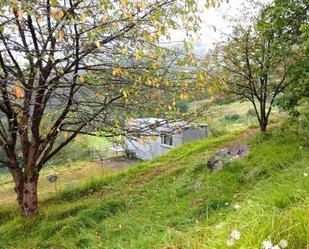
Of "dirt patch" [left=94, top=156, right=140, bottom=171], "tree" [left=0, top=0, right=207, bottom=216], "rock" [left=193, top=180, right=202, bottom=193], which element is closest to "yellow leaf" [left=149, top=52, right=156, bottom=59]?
"tree" [left=0, top=0, right=207, bottom=216]

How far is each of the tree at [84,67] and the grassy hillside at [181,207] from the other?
103cm

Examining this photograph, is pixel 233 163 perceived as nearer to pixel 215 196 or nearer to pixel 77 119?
pixel 215 196

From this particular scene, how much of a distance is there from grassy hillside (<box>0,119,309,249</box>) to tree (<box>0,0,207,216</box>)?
3.38 feet

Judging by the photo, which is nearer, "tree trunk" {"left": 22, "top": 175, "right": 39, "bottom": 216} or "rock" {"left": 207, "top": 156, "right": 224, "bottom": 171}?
"rock" {"left": 207, "top": 156, "right": 224, "bottom": 171}

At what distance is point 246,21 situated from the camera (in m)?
7.96

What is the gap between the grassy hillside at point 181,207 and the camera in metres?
2.45

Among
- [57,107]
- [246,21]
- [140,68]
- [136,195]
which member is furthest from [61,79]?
[246,21]

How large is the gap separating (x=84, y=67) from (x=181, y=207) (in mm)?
2298

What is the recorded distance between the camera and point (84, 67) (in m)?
4.50

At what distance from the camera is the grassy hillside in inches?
96.3

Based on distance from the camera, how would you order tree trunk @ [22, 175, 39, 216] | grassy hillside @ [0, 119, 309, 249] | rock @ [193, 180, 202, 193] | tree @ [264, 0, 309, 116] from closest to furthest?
grassy hillside @ [0, 119, 309, 249]
tree @ [264, 0, 309, 116]
rock @ [193, 180, 202, 193]
tree trunk @ [22, 175, 39, 216]

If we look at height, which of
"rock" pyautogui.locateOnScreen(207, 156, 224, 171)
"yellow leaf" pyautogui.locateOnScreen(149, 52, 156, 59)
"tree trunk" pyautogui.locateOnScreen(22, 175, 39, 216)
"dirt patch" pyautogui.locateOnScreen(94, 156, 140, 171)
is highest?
"yellow leaf" pyautogui.locateOnScreen(149, 52, 156, 59)

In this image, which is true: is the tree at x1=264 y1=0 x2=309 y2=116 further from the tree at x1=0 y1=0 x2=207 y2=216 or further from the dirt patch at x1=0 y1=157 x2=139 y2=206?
the dirt patch at x1=0 y1=157 x2=139 y2=206

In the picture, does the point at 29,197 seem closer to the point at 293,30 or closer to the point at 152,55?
the point at 152,55
